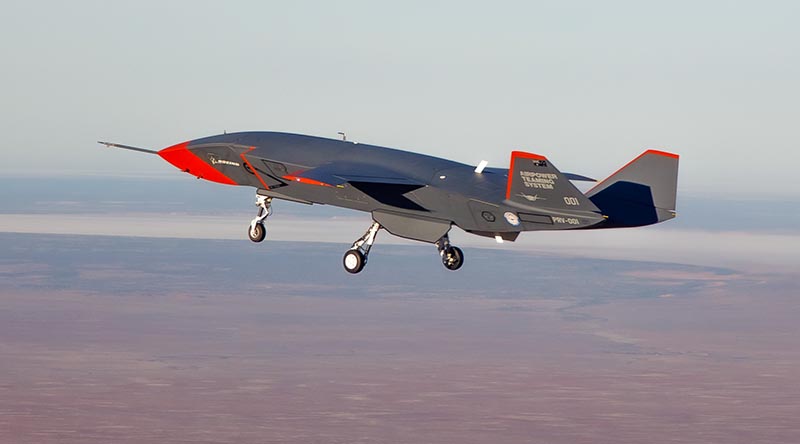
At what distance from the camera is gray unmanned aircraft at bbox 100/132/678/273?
48781 mm

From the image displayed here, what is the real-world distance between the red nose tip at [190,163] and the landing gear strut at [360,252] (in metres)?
7.41

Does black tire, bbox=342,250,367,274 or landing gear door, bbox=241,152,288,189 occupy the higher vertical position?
landing gear door, bbox=241,152,288,189

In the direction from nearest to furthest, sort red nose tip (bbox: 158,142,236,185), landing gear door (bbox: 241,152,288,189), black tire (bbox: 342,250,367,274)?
black tire (bbox: 342,250,367,274), landing gear door (bbox: 241,152,288,189), red nose tip (bbox: 158,142,236,185)

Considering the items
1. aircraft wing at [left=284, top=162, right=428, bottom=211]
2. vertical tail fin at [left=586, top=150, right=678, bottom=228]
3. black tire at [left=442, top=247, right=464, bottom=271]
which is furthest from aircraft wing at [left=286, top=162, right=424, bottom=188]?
vertical tail fin at [left=586, top=150, right=678, bottom=228]

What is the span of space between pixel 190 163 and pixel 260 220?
4532 millimetres

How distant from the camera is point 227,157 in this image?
188ft

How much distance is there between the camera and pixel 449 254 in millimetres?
52594

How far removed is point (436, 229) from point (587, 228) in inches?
235

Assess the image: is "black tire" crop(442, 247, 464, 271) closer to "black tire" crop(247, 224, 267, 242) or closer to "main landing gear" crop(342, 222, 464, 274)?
"main landing gear" crop(342, 222, 464, 274)

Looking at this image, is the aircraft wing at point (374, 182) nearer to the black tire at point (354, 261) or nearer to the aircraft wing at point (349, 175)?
the aircraft wing at point (349, 175)

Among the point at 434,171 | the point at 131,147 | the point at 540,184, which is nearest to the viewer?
the point at 540,184

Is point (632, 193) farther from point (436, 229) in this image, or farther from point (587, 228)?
point (436, 229)

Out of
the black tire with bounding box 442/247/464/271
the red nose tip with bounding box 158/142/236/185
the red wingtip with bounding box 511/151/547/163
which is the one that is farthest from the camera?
the red nose tip with bounding box 158/142/236/185

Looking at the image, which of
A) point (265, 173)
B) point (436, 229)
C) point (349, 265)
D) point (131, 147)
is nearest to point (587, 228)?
point (436, 229)
